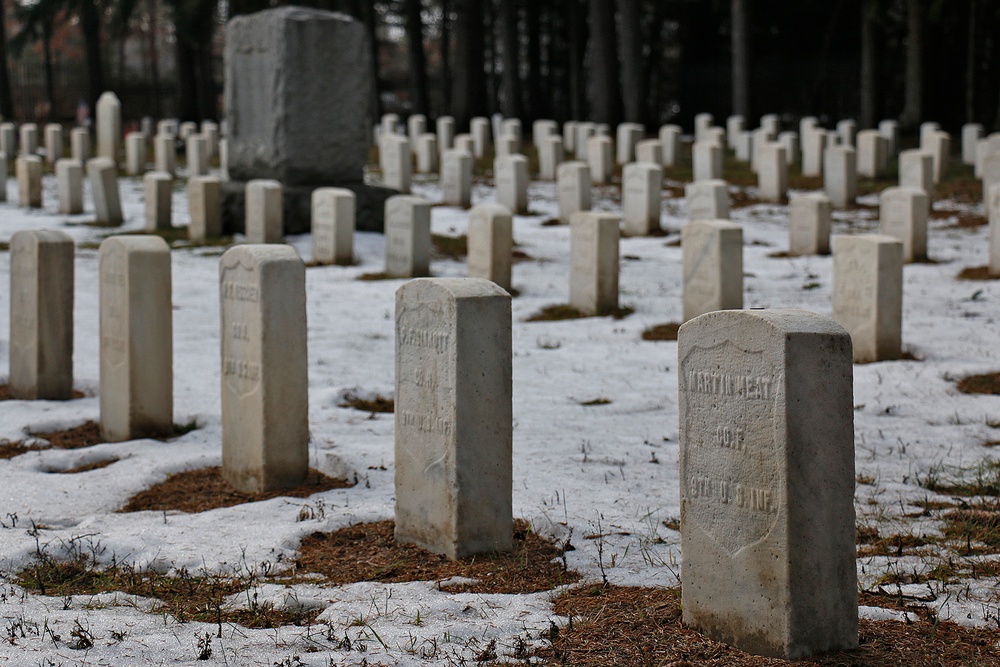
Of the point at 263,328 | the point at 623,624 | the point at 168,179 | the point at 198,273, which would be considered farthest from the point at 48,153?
the point at 623,624

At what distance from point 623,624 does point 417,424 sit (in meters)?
1.35

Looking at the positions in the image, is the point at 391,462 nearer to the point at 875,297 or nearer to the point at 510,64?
the point at 875,297

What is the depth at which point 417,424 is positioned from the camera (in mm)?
5137

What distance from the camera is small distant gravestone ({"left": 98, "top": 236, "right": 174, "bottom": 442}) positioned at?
6945 millimetres

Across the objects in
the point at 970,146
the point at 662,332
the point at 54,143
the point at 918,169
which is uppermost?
the point at 54,143

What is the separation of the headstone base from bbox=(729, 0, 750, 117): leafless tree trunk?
15.4 m

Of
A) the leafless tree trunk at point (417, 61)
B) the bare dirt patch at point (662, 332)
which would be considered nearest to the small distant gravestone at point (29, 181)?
the bare dirt patch at point (662, 332)

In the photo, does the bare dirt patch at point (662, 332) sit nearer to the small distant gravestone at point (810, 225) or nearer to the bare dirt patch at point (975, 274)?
the bare dirt patch at point (975, 274)

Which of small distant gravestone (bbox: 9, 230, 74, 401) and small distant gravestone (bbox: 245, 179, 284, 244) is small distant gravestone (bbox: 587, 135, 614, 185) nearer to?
small distant gravestone (bbox: 245, 179, 284, 244)

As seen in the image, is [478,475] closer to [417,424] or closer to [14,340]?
[417,424]

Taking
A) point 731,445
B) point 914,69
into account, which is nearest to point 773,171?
point 914,69

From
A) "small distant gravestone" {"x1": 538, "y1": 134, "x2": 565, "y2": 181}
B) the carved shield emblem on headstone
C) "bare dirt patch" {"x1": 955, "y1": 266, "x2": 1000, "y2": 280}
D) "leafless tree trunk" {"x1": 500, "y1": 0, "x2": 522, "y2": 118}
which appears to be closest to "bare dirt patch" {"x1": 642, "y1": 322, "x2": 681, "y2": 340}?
"bare dirt patch" {"x1": 955, "y1": 266, "x2": 1000, "y2": 280}

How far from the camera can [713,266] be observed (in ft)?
34.0

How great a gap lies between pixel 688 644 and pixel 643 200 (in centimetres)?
1240
